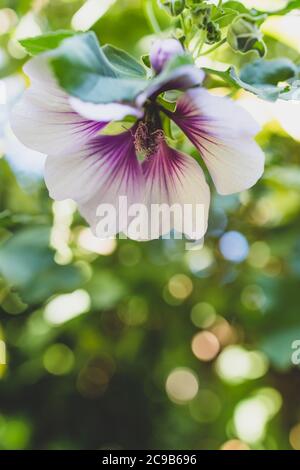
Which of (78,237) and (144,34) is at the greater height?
(144,34)

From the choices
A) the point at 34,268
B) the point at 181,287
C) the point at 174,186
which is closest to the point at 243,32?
the point at 174,186

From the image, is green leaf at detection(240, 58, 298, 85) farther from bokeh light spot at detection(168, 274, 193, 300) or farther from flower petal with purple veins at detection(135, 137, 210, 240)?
bokeh light spot at detection(168, 274, 193, 300)

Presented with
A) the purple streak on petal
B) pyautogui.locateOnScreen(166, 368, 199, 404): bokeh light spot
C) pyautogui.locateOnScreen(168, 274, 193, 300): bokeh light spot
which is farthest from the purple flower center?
pyautogui.locateOnScreen(166, 368, 199, 404): bokeh light spot

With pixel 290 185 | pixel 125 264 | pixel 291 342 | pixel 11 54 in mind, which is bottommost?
pixel 291 342

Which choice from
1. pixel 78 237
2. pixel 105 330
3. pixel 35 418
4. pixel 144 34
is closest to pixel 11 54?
pixel 144 34

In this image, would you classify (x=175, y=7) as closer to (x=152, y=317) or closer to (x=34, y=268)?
(x=34, y=268)
